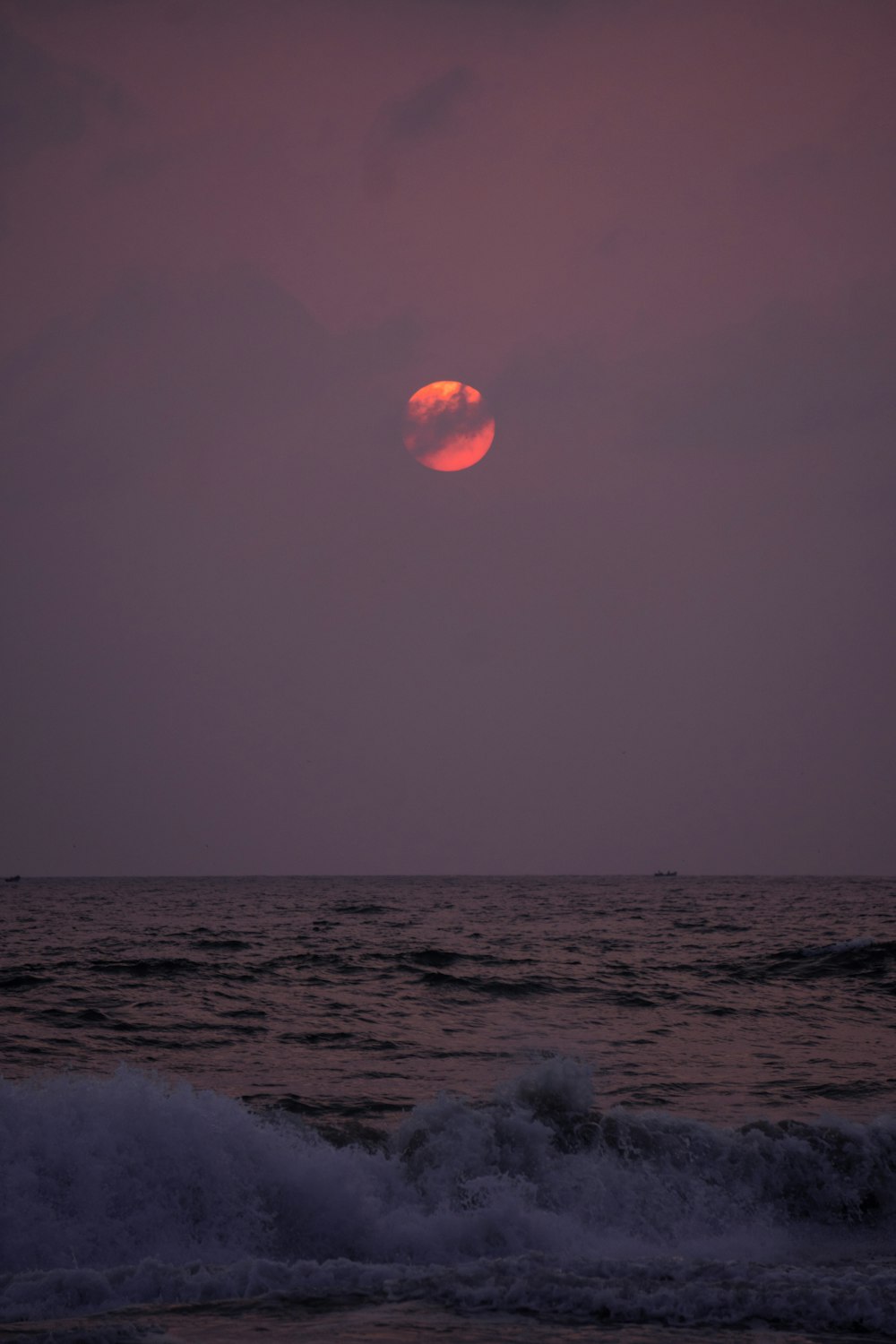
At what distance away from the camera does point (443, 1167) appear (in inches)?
370

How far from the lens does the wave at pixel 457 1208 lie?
6.73 metres

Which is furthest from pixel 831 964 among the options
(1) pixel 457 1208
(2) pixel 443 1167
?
(1) pixel 457 1208

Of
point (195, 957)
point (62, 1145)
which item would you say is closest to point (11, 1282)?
point (62, 1145)

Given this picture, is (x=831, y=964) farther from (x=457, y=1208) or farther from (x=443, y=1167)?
(x=457, y=1208)

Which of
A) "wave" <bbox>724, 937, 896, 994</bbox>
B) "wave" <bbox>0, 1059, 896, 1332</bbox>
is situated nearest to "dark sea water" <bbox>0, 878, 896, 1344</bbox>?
"wave" <bbox>0, 1059, 896, 1332</bbox>

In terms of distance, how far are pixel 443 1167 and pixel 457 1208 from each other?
715 mm

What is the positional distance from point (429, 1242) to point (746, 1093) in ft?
19.2

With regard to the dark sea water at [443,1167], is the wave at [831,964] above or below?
above

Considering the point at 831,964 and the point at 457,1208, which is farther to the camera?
the point at 831,964

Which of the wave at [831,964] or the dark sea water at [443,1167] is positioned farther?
the wave at [831,964]

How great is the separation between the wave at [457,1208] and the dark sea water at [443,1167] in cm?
3

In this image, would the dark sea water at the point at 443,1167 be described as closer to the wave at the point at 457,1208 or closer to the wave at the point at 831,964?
the wave at the point at 457,1208

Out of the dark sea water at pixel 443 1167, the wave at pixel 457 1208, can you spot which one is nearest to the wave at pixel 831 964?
the dark sea water at pixel 443 1167

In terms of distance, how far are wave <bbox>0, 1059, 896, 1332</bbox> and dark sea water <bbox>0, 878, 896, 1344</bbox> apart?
0.03m
